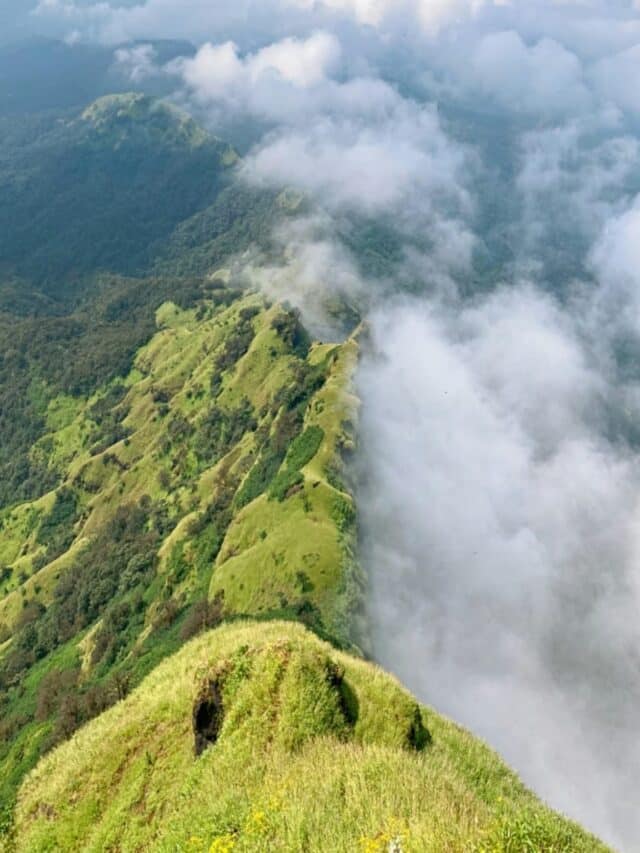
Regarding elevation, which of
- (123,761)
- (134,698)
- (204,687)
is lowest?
(134,698)

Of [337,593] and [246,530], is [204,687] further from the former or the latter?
[246,530]

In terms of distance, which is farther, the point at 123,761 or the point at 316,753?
the point at 123,761

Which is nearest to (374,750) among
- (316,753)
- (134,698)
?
(316,753)

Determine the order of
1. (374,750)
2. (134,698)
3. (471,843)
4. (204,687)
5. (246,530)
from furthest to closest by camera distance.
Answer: (246,530) → (134,698) → (204,687) → (374,750) → (471,843)

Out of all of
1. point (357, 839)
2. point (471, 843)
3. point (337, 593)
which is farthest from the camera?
point (337, 593)

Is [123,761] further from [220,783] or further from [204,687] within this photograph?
[220,783]

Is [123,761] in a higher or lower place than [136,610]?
higher
